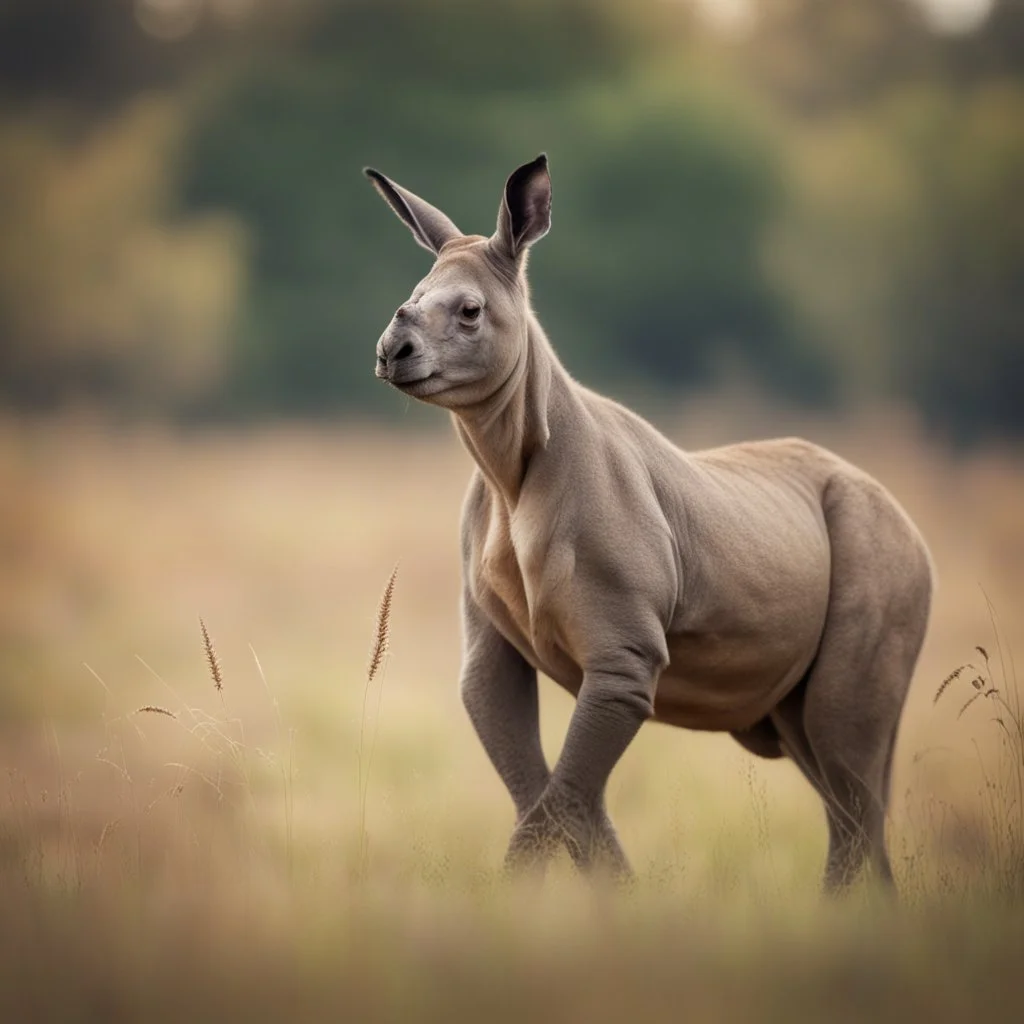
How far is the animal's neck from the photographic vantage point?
23.4ft

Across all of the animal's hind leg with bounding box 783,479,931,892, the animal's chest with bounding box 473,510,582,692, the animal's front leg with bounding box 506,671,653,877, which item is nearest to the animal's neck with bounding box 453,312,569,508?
the animal's chest with bounding box 473,510,582,692

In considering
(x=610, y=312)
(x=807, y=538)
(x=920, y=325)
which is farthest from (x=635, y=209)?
(x=807, y=538)

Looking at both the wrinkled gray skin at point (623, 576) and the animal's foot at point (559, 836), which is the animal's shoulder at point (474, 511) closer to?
the wrinkled gray skin at point (623, 576)

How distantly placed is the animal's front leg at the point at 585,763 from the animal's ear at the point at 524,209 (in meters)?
1.81

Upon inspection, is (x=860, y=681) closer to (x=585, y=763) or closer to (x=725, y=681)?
(x=725, y=681)

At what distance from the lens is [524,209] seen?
287 inches

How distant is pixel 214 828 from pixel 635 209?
108 feet

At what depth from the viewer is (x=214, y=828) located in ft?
24.2

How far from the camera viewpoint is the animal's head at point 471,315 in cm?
679

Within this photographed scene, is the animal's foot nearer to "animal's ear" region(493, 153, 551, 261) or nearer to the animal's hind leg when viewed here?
the animal's hind leg

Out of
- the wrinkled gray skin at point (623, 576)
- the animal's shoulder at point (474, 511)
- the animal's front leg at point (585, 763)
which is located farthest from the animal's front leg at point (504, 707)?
the animal's front leg at point (585, 763)

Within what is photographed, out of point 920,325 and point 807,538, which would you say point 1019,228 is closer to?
point 920,325

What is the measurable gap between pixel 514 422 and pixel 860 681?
91.2 inches

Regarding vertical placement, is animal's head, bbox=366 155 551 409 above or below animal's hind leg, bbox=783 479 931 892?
above
